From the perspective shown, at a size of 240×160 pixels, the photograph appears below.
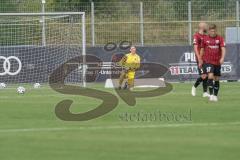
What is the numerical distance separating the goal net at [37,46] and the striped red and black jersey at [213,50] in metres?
10.7

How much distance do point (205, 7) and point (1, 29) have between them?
10.4 meters

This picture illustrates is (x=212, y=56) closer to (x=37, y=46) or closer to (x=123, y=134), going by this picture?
(x=123, y=134)

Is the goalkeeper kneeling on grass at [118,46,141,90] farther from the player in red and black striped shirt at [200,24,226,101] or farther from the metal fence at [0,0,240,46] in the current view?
the player in red and black striped shirt at [200,24,226,101]

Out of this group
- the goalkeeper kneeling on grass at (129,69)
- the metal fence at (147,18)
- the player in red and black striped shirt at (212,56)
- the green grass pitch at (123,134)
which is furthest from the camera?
the metal fence at (147,18)

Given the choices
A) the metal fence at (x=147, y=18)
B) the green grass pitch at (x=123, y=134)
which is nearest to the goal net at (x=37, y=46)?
the metal fence at (x=147, y=18)

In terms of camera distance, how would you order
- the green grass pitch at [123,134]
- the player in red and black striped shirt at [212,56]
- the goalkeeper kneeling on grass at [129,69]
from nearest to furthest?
the green grass pitch at [123,134]
the player in red and black striped shirt at [212,56]
the goalkeeper kneeling on grass at [129,69]

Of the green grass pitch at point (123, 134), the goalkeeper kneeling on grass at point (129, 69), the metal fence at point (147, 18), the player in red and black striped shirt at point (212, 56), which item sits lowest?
the green grass pitch at point (123, 134)

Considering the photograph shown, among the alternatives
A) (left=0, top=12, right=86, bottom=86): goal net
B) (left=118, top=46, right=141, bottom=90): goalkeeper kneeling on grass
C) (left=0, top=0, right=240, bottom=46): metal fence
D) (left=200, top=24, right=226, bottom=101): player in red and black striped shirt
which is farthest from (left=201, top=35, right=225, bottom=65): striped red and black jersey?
(left=0, top=0, right=240, bottom=46): metal fence

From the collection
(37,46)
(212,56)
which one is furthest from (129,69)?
(212,56)

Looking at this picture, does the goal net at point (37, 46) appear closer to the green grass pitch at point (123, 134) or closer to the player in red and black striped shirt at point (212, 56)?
the player in red and black striped shirt at point (212, 56)

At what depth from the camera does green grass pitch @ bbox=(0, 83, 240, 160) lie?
1087 cm

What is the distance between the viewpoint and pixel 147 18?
128ft

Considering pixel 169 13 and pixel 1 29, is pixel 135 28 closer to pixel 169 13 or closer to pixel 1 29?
pixel 169 13

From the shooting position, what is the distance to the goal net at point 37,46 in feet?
107
